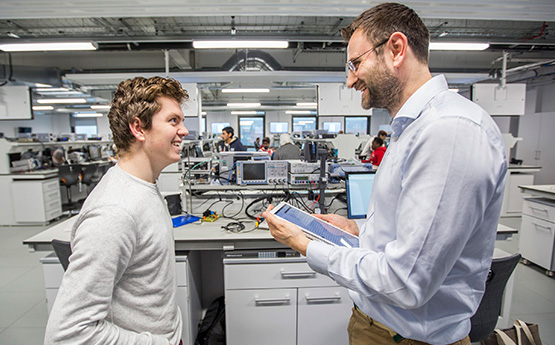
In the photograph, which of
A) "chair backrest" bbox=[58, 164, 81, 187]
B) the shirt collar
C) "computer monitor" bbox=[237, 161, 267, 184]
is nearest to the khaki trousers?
the shirt collar

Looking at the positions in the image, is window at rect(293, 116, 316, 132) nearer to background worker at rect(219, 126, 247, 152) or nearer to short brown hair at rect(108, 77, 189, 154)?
background worker at rect(219, 126, 247, 152)

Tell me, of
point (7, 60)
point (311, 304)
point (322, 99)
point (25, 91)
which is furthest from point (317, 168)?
point (7, 60)

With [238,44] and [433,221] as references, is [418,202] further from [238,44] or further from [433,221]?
[238,44]

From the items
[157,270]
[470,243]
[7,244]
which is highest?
[470,243]

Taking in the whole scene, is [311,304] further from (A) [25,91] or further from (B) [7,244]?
(A) [25,91]

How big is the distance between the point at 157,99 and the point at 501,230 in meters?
2.43

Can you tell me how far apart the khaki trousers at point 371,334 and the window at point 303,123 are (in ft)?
43.3

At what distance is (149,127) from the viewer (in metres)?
0.86

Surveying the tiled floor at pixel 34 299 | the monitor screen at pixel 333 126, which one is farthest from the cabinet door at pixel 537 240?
the monitor screen at pixel 333 126

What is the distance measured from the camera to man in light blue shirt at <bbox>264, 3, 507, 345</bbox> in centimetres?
56

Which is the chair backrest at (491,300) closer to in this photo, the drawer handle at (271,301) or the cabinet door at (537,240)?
the drawer handle at (271,301)

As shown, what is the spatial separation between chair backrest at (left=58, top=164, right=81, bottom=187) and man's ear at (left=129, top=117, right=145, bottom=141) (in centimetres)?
542

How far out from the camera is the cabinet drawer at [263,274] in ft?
6.04

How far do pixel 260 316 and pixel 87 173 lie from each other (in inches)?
209
